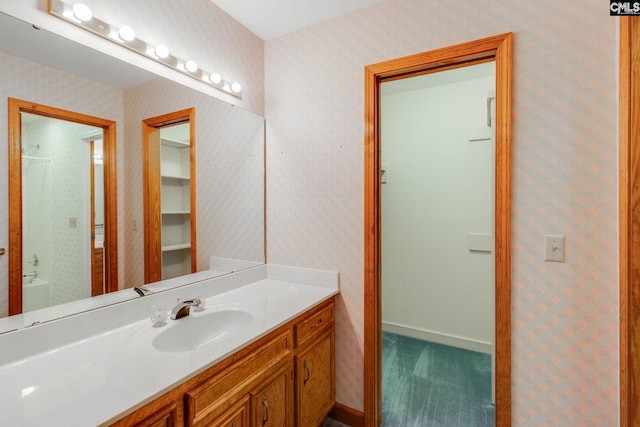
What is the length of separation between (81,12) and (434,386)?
2844mm

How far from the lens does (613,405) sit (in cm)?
125

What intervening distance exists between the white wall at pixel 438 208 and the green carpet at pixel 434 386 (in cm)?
22

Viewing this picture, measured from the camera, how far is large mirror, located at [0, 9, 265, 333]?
105cm

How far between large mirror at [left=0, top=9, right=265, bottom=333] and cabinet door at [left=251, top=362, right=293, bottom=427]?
2.31 ft

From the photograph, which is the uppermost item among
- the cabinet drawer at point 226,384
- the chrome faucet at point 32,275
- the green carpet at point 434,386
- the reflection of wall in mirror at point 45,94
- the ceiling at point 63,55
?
the ceiling at point 63,55

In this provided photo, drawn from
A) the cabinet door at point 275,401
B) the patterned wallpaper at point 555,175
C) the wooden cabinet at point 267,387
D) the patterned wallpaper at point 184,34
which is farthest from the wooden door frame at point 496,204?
the patterned wallpaper at point 184,34

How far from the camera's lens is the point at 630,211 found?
1065 millimetres

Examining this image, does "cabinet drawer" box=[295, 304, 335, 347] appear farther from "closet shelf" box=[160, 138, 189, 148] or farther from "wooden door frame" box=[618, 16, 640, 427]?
"wooden door frame" box=[618, 16, 640, 427]

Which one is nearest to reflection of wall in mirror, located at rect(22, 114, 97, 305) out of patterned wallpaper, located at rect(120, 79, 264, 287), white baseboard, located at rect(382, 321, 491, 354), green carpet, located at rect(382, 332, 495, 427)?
patterned wallpaper, located at rect(120, 79, 264, 287)

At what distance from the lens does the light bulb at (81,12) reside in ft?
3.67

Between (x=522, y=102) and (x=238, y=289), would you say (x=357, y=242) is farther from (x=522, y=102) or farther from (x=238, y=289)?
(x=522, y=102)

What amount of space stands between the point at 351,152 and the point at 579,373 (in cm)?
150

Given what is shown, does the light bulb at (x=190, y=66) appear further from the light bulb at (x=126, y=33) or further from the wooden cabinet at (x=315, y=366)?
the wooden cabinet at (x=315, y=366)

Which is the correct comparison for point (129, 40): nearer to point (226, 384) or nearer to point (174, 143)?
point (174, 143)
